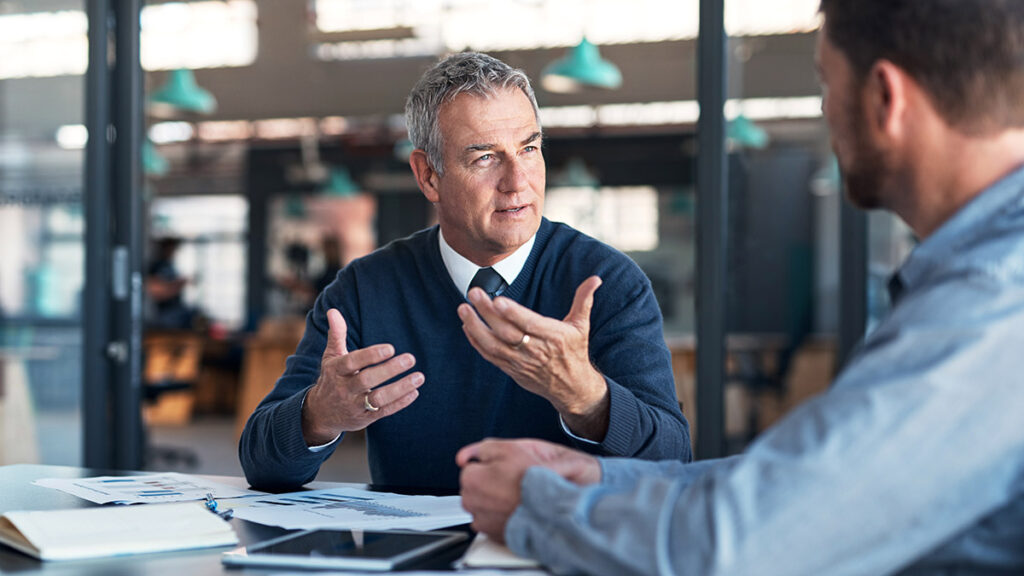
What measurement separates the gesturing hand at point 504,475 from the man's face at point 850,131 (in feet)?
1.33

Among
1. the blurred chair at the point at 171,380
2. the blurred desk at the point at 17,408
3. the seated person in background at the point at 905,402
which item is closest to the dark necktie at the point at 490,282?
the seated person in background at the point at 905,402

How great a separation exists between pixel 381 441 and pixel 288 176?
1106 cm

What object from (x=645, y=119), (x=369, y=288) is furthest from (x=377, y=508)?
(x=645, y=119)

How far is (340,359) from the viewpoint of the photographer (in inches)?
56.5

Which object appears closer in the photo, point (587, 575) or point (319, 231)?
point (587, 575)

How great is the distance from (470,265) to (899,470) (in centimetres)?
120

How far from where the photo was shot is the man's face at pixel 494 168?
185 centimetres

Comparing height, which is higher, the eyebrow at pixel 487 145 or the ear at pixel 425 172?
the eyebrow at pixel 487 145

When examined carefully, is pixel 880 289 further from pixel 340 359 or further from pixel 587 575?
pixel 587 575

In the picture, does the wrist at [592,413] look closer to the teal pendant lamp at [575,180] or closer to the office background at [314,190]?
the office background at [314,190]

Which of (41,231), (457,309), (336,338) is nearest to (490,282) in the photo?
(457,309)

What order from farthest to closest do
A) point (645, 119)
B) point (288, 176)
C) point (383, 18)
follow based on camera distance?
point (288, 176), point (645, 119), point (383, 18)

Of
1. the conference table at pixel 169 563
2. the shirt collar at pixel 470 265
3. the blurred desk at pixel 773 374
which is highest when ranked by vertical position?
the shirt collar at pixel 470 265

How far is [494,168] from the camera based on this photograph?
1875mm
